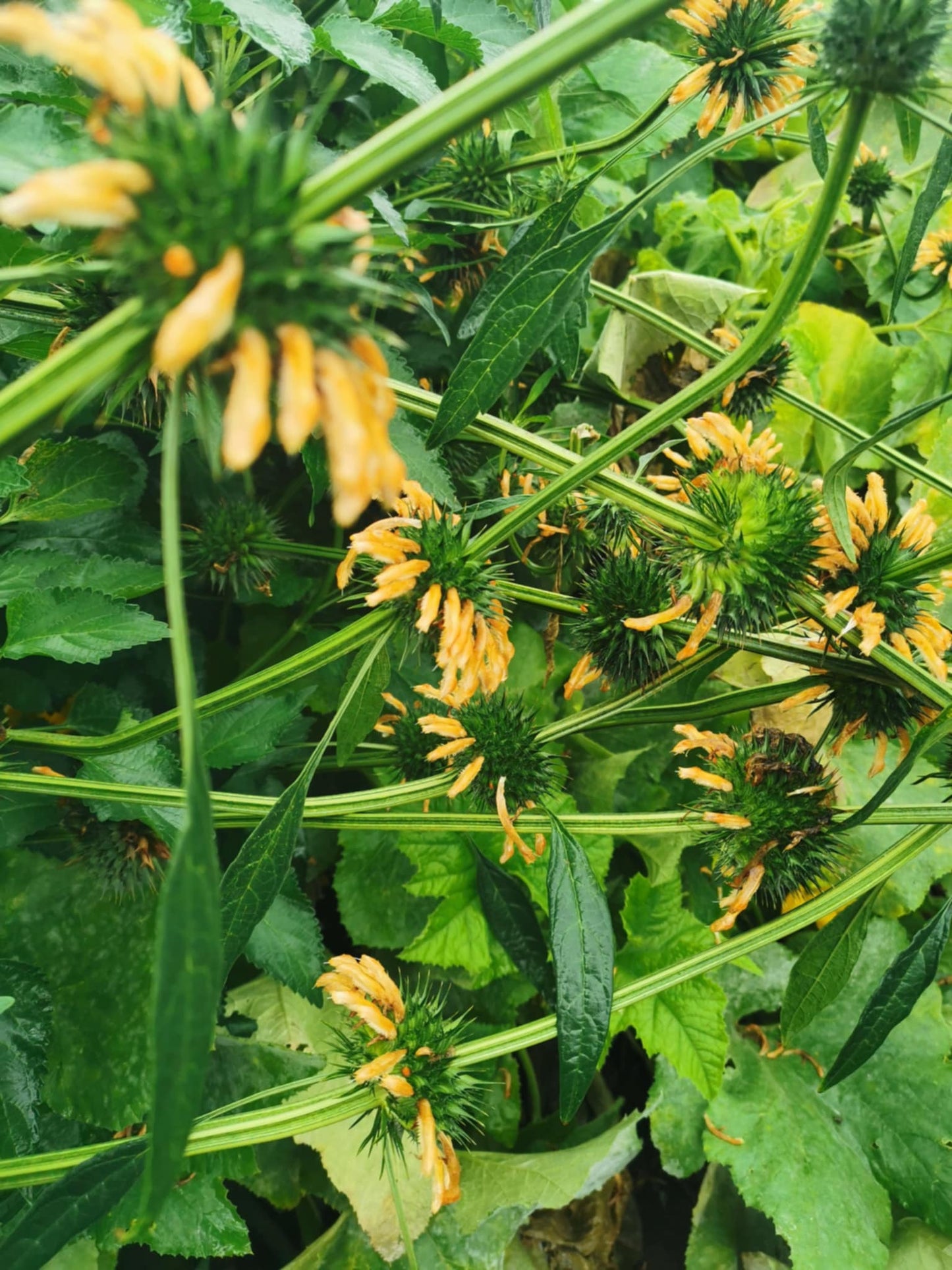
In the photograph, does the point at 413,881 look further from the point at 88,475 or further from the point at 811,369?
the point at 811,369

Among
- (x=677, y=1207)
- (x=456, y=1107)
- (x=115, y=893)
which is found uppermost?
(x=456, y=1107)

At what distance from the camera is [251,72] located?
0.54 metres

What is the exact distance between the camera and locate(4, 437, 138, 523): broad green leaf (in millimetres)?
627

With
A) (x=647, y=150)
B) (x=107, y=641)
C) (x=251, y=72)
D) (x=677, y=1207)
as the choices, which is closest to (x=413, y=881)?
(x=107, y=641)

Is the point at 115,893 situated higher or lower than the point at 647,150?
lower

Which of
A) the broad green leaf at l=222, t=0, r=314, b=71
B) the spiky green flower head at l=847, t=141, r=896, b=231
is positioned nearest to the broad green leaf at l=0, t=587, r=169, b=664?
the broad green leaf at l=222, t=0, r=314, b=71

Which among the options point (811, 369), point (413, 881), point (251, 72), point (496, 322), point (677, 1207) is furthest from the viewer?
point (811, 369)

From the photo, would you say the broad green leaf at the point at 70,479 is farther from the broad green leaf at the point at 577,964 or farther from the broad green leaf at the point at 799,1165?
the broad green leaf at the point at 799,1165

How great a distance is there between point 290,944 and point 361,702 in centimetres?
22

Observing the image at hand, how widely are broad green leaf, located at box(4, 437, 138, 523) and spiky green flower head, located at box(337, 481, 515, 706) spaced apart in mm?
223

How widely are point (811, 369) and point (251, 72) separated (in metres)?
0.75

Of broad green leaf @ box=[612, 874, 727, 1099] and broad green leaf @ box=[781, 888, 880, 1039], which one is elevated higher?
broad green leaf @ box=[781, 888, 880, 1039]

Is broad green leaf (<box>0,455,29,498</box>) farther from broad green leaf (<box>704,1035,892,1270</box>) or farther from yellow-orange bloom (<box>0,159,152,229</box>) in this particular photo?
broad green leaf (<box>704,1035,892,1270</box>)

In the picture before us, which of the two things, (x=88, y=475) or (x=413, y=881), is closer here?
(x=88, y=475)
